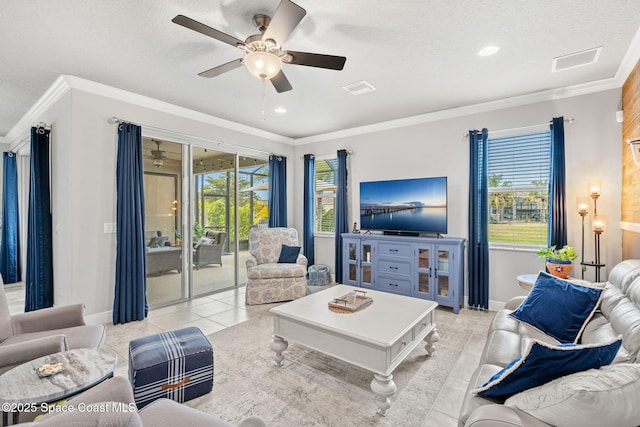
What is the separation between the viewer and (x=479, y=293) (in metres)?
4.09

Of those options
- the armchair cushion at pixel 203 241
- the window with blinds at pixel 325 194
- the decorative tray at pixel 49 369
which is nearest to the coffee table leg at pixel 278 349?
the decorative tray at pixel 49 369

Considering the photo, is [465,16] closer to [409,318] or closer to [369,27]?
[369,27]

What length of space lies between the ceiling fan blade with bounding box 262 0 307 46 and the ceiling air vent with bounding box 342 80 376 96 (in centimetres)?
156

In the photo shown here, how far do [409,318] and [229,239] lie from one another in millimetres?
3574

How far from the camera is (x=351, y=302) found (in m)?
2.76

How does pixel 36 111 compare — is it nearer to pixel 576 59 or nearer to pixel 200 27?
pixel 200 27

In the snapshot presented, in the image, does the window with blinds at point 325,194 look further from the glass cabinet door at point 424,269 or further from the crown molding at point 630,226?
the crown molding at point 630,226

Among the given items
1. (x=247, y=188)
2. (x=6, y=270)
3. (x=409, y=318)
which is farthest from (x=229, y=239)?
(x=6, y=270)

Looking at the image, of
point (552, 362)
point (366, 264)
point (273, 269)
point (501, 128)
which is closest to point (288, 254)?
point (273, 269)

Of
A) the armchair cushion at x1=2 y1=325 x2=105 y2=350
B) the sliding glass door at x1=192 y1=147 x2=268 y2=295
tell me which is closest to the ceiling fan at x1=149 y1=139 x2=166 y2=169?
the sliding glass door at x1=192 y1=147 x2=268 y2=295

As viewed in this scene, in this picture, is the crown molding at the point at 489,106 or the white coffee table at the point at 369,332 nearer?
the white coffee table at the point at 369,332

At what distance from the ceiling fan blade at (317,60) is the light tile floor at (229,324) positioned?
2.51 meters

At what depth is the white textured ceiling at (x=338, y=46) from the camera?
2.20m

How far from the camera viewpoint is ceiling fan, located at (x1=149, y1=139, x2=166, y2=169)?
4.22 m
